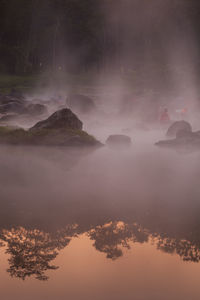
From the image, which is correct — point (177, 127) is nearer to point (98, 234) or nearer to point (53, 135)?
point (53, 135)

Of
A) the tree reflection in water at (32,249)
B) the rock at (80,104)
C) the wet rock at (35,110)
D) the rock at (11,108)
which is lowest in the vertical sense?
the tree reflection in water at (32,249)

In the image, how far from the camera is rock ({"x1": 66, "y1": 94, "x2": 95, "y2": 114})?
100ft

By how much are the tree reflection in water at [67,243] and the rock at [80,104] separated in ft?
85.3

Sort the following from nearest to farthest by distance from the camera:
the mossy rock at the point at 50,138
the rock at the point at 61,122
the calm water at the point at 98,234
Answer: the calm water at the point at 98,234
the mossy rock at the point at 50,138
the rock at the point at 61,122

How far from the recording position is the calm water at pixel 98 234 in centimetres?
306

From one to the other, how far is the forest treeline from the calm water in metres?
59.6

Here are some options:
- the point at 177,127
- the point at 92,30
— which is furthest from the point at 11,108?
the point at 92,30

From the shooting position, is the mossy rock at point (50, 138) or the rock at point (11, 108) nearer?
the mossy rock at point (50, 138)

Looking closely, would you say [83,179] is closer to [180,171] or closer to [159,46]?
[180,171]

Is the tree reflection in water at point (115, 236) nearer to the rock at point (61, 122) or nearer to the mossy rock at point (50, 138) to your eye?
the mossy rock at point (50, 138)

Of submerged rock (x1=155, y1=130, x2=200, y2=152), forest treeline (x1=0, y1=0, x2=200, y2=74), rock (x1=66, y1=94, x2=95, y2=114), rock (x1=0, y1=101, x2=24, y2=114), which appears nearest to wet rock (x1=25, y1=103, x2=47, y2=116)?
rock (x1=0, y1=101, x2=24, y2=114)

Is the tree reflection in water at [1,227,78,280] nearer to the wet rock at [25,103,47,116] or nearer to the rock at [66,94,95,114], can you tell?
the wet rock at [25,103,47,116]

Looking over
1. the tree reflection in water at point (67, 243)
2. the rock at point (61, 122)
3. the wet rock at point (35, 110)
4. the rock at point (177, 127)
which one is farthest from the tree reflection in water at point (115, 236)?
the wet rock at point (35, 110)

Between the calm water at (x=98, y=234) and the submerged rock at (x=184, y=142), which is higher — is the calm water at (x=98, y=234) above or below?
below
